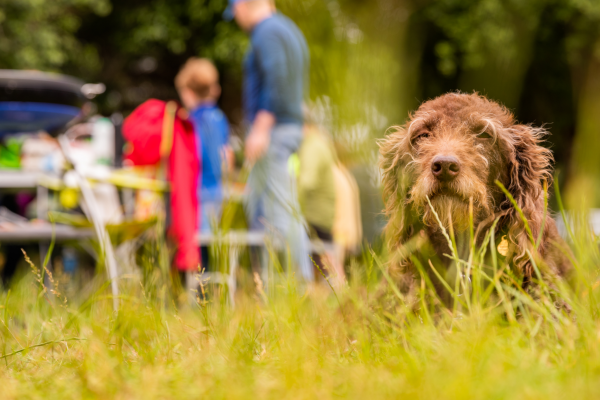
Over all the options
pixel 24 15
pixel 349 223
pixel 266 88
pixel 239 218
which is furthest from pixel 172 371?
pixel 24 15

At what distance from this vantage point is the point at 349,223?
491 centimetres

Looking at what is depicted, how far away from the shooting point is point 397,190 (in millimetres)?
1987

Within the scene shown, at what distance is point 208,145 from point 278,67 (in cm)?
→ 196

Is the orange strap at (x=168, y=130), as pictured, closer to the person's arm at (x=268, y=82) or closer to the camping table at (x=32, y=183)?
the camping table at (x=32, y=183)

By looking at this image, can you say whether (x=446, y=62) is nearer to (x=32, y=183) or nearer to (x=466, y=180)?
(x=466, y=180)

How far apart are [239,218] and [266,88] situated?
5.32 feet

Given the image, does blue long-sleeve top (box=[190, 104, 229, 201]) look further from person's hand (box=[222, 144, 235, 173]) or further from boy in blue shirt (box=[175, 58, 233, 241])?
person's hand (box=[222, 144, 235, 173])

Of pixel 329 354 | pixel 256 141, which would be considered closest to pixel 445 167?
pixel 329 354

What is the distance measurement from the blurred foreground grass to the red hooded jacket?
2.85 meters

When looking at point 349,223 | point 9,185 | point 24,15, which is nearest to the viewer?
point 349,223

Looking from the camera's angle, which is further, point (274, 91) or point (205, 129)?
point (205, 129)

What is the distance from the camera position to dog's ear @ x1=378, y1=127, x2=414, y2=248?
194 centimetres

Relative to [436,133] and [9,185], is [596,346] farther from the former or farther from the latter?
[9,185]

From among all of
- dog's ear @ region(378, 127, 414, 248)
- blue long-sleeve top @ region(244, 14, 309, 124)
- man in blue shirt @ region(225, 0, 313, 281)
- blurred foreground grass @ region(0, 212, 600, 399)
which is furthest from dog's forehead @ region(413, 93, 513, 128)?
blue long-sleeve top @ region(244, 14, 309, 124)
